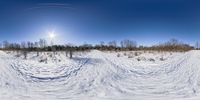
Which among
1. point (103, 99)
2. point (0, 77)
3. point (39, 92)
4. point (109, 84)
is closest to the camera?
point (103, 99)

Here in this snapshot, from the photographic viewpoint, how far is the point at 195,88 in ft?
20.1

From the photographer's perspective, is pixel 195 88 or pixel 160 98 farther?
pixel 195 88

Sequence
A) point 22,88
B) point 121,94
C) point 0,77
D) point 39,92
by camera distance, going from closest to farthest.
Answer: point 121,94 < point 39,92 < point 22,88 < point 0,77

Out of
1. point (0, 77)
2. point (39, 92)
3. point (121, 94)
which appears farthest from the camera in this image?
point (0, 77)

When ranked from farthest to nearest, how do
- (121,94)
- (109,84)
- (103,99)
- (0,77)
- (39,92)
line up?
(0,77), (109,84), (39,92), (121,94), (103,99)

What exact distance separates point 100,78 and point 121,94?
2229mm

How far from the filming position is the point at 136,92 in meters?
5.99

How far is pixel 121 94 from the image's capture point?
18.5ft

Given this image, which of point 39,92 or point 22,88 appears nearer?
point 39,92

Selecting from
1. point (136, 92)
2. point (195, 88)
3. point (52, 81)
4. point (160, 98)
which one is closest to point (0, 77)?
point (52, 81)

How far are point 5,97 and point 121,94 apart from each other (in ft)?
7.27

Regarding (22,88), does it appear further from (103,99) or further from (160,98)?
(160,98)

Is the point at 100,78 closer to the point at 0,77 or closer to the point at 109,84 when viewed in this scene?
the point at 109,84

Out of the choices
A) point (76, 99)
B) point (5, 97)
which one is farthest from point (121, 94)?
point (5, 97)
